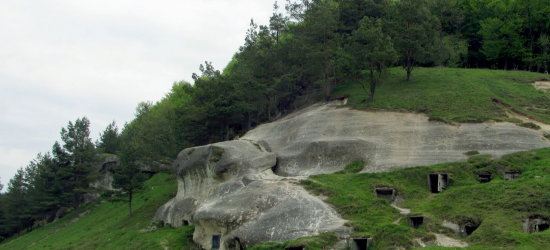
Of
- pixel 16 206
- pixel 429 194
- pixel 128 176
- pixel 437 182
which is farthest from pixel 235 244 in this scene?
pixel 16 206

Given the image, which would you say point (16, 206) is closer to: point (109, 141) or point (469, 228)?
point (109, 141)

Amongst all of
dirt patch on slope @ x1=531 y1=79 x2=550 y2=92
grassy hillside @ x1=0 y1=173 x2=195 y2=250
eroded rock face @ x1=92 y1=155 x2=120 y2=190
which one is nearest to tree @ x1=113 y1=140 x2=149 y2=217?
grassy hillside @ x1=0 y1=173 x2=195 y2=250

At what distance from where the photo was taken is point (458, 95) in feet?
170

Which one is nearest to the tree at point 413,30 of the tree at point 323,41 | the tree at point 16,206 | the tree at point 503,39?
the tree at point 323,41

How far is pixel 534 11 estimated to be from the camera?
65062 mm

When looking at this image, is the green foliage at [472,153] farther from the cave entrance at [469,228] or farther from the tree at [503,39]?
the tree at [503,39]

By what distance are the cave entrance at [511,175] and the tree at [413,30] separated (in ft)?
66.0

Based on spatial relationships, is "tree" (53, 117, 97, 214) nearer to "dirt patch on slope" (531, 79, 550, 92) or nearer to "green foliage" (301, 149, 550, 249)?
"green foliage" (301, 149, 550, 249)

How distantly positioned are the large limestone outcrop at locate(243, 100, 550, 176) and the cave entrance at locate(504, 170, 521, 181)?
2851 millimetres

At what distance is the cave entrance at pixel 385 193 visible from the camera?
38.4m

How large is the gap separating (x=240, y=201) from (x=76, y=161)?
42354 millimetres

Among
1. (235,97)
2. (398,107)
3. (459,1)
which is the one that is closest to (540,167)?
(398,107)

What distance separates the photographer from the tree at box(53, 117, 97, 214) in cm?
7162

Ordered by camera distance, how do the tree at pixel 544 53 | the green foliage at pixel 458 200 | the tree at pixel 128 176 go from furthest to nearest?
the tree at pixel 544 53 < the tree at pixel 128 176 < the green foliage at pixel 458 200
